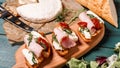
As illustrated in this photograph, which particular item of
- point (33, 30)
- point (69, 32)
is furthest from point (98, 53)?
point (33, 30)

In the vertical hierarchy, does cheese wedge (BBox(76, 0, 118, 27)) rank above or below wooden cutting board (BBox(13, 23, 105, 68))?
above

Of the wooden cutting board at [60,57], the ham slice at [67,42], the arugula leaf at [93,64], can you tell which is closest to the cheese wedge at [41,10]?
the wooden cutting board at [60,57]

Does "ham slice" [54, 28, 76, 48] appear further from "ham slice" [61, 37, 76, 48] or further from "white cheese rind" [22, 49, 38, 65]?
"white cheese rind" [22, 49, 38, 65]

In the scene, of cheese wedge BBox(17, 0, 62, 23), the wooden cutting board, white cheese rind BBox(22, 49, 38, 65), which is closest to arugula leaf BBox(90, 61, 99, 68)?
the wooden cutting board

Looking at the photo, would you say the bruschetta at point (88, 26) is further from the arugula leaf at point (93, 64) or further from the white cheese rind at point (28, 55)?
the white cheese rind at point (28, 55)

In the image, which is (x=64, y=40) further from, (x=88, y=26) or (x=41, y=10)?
(x=41, y=10)

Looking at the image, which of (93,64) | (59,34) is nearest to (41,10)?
(59,34)
